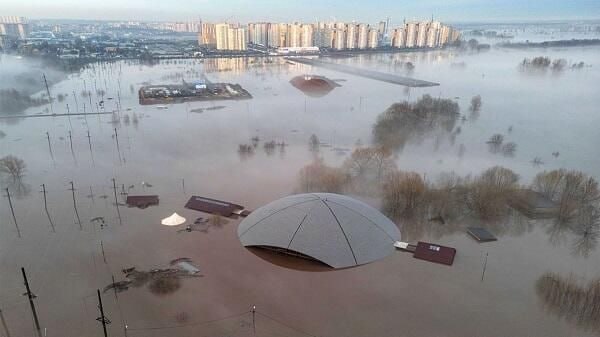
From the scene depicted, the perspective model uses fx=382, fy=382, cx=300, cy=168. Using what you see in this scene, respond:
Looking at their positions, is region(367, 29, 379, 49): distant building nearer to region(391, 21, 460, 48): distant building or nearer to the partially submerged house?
region(391, 21, 460, 48): distant building

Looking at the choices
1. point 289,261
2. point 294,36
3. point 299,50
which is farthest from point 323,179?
point 294,36

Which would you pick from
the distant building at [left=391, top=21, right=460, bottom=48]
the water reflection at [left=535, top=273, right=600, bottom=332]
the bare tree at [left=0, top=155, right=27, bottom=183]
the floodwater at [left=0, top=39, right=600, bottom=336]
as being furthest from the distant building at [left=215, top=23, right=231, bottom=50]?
the water reflection at [left=535, top=273, right=600, bottom=332]

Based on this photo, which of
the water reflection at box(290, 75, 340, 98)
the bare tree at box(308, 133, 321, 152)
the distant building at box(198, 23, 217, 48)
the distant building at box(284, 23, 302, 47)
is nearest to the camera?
the bare tree at box(308, 133, 321, 152)

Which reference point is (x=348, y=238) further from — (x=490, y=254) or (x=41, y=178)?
(x=41, y=178)

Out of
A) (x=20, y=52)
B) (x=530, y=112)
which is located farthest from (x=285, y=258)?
(x=20, y=52)

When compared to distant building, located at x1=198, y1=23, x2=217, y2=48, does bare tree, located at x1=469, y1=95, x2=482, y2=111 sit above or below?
below

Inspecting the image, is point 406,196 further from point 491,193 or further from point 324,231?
point 324,231

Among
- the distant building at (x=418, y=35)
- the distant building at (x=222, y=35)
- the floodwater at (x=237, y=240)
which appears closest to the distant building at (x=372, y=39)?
the distant building at (x=418, y=35)
